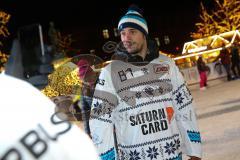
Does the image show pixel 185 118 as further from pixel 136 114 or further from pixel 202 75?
pixel 202 75

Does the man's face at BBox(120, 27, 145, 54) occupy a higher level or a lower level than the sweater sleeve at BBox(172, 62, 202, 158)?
higher

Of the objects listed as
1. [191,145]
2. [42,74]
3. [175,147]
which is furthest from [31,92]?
[191,145]

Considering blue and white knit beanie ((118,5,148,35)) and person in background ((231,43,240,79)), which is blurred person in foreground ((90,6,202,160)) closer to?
blue and white knit beanie ((118,5,148,35))

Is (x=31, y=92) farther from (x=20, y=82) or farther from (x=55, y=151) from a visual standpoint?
(x=55, y=151)

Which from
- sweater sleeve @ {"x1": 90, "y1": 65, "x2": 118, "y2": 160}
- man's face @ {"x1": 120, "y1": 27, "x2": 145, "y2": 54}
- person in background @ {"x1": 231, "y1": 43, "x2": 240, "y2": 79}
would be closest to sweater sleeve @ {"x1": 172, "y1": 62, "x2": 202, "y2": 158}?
man's face @ {"x1": 120, "y1": 27, "x2": 145, "y2": 54}

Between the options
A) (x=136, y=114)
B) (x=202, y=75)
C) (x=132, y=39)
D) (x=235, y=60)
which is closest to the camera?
(x=136, y=114)

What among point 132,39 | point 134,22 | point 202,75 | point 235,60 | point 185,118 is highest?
point 134,22

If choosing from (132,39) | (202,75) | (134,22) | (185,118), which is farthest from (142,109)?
(202,75)

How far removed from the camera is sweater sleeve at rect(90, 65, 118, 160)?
2713 millimetres

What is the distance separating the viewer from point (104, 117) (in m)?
→ 2.79

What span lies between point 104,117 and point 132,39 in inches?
22.9

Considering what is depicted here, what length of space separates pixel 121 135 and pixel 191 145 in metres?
0.51

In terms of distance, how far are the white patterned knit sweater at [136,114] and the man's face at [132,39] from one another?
0.12 metres

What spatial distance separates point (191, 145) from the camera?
3.02 meters
